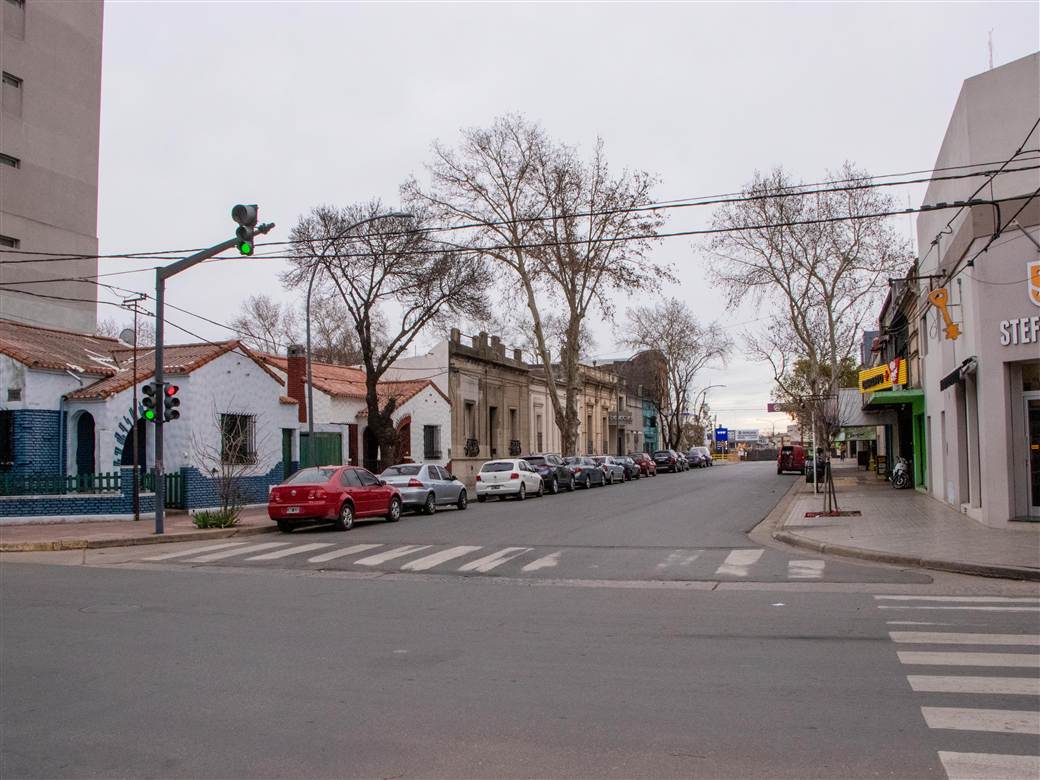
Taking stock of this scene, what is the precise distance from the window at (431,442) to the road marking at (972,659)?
32516mm

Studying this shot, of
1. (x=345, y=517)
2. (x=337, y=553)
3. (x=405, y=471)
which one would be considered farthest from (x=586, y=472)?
(x=337, y=553)

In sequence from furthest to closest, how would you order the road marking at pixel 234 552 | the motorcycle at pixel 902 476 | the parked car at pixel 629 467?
the parked car at pixel 629 467 → the motorcycle at pixel 902 476 → the road marking at pixel 234 552

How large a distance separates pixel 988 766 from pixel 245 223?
1429 centimetres

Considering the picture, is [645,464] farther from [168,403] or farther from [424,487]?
[168,403]

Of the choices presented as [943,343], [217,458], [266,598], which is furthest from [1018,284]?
[217,458]

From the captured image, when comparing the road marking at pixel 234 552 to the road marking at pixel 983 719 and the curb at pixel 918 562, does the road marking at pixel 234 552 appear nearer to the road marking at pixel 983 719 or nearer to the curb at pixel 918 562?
the curb at pixel 918 562

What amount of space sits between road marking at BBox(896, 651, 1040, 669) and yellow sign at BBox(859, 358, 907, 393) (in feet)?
83.5

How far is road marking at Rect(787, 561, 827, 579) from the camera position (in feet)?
41.2

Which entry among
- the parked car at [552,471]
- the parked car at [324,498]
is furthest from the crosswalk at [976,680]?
the parked car at [552,471]

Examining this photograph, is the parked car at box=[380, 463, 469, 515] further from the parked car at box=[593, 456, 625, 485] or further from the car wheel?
the parked car at box=[593, 456, 625, 485]

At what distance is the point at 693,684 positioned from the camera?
6.60 metres

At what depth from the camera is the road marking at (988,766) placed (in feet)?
15.4

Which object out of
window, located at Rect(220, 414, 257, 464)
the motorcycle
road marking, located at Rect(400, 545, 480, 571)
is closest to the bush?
window, located at Rect(220, 414, 257, 464)

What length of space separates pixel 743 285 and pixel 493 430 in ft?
50.8
